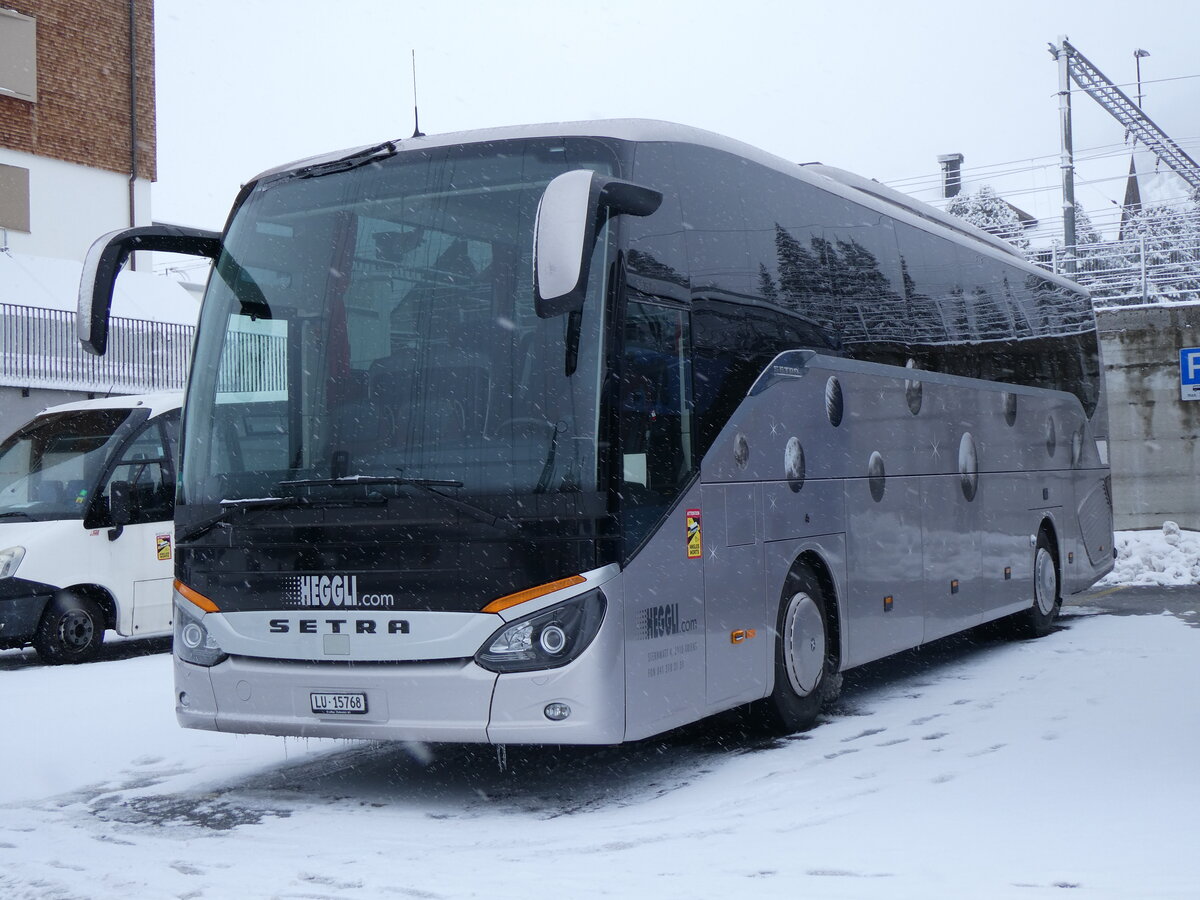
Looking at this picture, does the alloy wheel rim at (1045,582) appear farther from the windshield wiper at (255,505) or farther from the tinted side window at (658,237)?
the windshield wiper at (255,505)

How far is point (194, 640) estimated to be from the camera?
308 inches

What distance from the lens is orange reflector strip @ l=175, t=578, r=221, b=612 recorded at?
7.70m

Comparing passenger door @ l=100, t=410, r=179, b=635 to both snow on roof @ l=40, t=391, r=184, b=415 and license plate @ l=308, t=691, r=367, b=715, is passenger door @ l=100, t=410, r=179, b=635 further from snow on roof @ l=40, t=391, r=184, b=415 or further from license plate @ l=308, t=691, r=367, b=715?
license plate @ l=308, t=691, r=367, b=715

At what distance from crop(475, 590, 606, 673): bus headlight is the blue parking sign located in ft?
63.5

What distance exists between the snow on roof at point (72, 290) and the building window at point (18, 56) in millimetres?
4218

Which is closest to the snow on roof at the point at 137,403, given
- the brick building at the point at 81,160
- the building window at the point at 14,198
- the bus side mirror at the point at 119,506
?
the bus side mirror at the point at 119,506

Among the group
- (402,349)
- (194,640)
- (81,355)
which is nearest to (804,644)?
(402,349)

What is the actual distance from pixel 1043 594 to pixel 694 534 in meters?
7.97

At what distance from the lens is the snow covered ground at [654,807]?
223 inches

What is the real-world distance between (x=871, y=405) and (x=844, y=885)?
550 centimetres

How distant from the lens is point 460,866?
6.03 meters

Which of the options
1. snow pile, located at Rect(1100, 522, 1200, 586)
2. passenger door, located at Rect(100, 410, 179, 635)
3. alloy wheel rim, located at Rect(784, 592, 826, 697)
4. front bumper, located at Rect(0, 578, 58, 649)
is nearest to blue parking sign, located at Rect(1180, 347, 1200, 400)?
snow pile, located at Rect(1100, 522, 1200, 586)

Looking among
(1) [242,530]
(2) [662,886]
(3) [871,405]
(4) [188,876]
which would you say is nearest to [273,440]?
(1) [242,530]

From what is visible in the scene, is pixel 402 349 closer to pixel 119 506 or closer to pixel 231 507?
pixel 231 507
